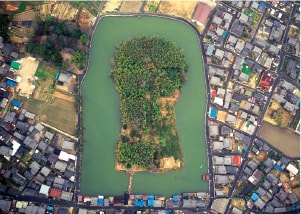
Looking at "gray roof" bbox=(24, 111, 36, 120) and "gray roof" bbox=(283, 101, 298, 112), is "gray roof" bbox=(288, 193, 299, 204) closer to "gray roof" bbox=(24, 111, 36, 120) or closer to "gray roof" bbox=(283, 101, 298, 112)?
"gray roof" bbox=(283, 101, 298, 112)

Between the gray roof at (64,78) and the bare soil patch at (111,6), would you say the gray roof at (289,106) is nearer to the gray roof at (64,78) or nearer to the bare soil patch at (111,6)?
the bare soil patch at (111,6)

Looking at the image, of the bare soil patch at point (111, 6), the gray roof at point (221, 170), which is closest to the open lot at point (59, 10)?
the bare soil patch at point (111, 6)

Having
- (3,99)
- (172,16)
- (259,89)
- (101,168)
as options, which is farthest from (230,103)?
(3,99)

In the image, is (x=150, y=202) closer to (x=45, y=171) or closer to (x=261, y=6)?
(x=45, y=171)

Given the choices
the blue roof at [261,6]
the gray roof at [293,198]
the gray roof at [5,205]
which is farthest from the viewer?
the blue roof at [261,6]

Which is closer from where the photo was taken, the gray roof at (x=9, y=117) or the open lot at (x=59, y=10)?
the gray roof at (x=9, y=117)

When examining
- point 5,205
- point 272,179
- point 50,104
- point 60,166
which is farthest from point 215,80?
point 5,205

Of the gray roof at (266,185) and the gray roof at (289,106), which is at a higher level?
the gray roof at (289,106)
